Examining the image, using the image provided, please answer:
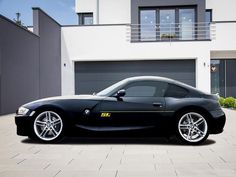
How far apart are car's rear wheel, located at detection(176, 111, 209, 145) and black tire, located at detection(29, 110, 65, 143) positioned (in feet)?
7.23

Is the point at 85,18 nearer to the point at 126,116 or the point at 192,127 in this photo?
the point at 126,116

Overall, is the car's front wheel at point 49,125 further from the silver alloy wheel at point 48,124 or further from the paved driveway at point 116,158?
the paved driveway at point 116,158

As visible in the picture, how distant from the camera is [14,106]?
13227 millimetres

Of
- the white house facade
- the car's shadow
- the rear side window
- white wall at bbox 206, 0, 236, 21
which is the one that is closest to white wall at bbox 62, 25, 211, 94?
the white house facade

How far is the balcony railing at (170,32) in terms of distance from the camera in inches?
774

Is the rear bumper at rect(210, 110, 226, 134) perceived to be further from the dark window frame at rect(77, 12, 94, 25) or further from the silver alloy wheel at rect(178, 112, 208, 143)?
the dark window frame at rect(77, 12, 94, 25)

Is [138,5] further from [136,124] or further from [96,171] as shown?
[96,171]

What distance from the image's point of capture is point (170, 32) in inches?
794

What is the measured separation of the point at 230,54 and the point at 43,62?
1084cm

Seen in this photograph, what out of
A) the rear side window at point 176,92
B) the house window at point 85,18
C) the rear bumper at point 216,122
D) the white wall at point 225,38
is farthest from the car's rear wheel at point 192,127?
the house window at point 85,18

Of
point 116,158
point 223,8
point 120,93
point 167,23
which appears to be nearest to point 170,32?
point 167,23

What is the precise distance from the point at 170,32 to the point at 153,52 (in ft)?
8.05

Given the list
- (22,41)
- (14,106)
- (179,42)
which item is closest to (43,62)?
(22,41)

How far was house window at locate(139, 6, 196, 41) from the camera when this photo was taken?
2016 cm
